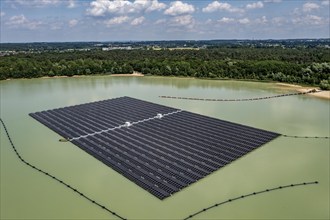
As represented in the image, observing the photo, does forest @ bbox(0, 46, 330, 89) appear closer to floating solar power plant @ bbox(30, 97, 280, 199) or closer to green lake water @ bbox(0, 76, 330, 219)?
green lake water @ bbox(0, 76, 330, 219)

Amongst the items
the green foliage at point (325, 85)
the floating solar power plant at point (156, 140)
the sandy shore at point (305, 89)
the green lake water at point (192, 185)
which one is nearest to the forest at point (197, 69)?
the green foliage at point (325, 85)

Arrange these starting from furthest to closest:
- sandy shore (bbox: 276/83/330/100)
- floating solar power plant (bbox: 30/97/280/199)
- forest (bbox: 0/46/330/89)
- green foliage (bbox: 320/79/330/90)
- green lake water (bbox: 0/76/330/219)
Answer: forest (bbox: 0/46/330/89), green foliage (bbox: 320/79/330/90), sandy shore (bbox: 276/83/330/100), floating solar power plant (bbox: 30/97/280/199), green lake water (bbox: 0/76/330/219)

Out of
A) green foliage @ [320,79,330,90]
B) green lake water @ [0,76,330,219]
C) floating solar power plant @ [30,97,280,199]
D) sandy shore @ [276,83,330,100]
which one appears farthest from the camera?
green foliage @ [320,79,330,90]

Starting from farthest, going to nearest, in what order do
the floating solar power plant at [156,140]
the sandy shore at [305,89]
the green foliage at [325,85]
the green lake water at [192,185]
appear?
the green foliage at [325,85] < the sandy shore at [305,89] < the floating solar power plant at [156,140] < the green lake water at [192,185]

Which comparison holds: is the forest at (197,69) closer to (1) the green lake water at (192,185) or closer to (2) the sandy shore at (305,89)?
(2) the sandy shore at (305,89)

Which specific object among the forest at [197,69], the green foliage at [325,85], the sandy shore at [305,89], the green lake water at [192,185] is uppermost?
the forest at [197,69]

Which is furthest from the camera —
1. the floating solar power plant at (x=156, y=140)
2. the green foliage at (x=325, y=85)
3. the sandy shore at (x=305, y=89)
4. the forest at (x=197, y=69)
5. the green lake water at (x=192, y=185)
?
the forest at (x=197, y=69)

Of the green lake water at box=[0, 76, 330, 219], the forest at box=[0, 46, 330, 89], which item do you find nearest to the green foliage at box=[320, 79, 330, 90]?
the forest at box=[0, 46, 330, 89]

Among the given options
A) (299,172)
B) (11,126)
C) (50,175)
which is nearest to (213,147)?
(299,172)

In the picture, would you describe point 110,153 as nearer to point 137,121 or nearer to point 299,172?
point 137,121
